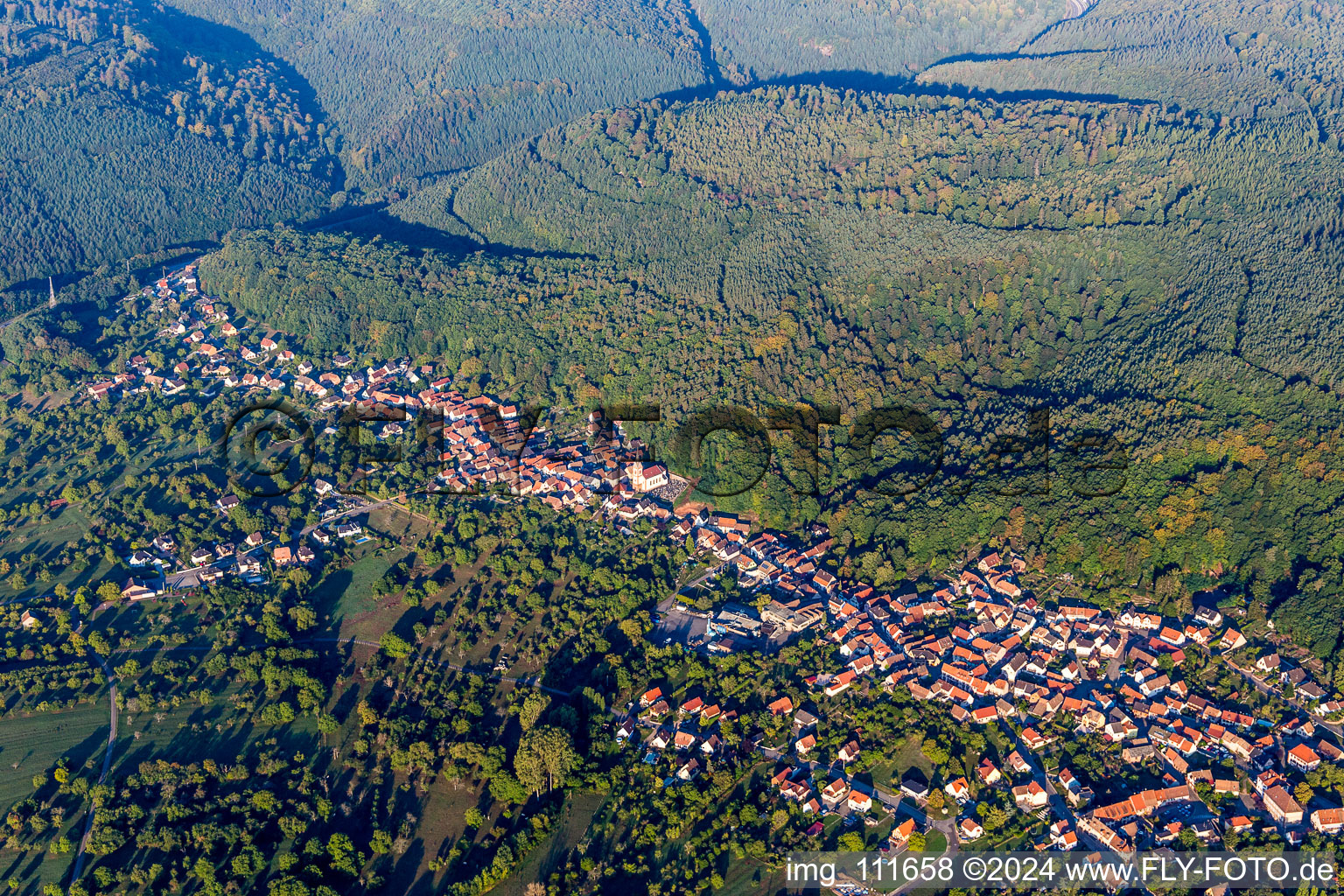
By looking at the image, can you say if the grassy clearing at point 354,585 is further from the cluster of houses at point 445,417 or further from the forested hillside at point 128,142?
the forested hillside at point 128,142

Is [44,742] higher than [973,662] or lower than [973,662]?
lower

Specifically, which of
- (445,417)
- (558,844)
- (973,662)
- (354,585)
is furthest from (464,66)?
(558,844)

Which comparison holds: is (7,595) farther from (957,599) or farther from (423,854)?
→ (957,599)

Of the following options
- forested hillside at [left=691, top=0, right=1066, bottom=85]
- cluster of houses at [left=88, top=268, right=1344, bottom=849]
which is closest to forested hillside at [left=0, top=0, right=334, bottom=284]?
cluster of houses at [left=88, top=268, right=1344, bottom=849]

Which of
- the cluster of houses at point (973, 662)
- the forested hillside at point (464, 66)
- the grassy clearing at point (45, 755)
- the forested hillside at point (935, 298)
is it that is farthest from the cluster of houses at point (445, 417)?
the forested hillside at point (464, 66)

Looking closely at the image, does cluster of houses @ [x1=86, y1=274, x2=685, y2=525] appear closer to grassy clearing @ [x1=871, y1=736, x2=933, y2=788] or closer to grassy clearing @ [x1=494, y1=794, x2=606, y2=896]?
grassy clearing @ [x1=494, y1=794, x2=606, y2=896]

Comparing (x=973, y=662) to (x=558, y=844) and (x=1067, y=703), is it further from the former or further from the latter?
(x=558, y=844)

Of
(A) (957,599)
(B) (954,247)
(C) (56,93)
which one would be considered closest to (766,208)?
(B) (954,247)

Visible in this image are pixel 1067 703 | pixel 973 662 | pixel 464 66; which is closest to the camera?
pixel 1067 703
